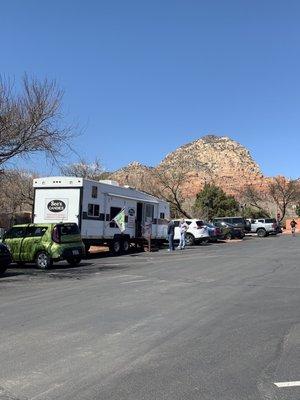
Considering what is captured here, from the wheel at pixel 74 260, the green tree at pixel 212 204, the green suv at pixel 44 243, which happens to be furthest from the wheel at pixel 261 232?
the green suv at pixel 44 243

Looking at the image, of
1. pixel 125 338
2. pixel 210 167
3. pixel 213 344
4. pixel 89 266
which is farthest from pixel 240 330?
pixel 210 167

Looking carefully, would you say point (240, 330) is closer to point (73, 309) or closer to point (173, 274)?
point (73, 309)

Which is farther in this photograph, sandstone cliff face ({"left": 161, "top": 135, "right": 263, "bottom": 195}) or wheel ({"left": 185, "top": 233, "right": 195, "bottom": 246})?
sandstone cliff face ({"left": 161, "top": 135, "right": 263, "bottom": 195})

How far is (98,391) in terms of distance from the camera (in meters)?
5.60

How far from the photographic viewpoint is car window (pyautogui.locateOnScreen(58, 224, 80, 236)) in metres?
21.0

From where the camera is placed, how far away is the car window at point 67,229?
68.9 feet

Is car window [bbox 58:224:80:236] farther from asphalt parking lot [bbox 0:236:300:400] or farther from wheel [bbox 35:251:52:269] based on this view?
asphalt parking lot [bbox 0:236:300:400]

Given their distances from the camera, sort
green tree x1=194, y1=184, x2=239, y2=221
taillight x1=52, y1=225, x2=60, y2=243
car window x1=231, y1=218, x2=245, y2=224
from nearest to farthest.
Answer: taillight x1=52, y1=225, x2=60, y2=243 → car window x1=231, y1=218, x2=245, y2=224 → green tree x1=194, y1=184, x2=239, y2=221

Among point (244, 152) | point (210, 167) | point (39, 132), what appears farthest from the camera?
point (244, 152)

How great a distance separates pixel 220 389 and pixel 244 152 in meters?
128

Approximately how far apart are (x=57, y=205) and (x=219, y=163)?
334 ft

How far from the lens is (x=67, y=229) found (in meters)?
21.3

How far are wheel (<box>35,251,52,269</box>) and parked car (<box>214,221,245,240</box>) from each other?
83.1ft

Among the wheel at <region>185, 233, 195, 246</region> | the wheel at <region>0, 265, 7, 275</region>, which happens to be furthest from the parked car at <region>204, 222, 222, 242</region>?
the wheel at <region>0, 265, 7, 275</region>
